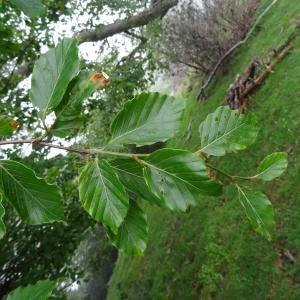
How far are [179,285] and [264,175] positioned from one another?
207 inches

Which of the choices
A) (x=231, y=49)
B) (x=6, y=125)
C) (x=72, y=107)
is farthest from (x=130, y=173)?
(x=231, y=49)

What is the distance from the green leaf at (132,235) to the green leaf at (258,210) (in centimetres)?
29

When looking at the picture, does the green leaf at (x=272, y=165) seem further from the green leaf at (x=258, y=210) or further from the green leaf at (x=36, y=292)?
the green leaf at (x=36, y=292)

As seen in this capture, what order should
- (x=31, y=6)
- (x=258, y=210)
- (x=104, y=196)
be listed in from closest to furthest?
(x=104, y=196), (x=258, y=210), (x=31, y=6)

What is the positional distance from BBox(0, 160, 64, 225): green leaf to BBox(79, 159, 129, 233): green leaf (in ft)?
0.32

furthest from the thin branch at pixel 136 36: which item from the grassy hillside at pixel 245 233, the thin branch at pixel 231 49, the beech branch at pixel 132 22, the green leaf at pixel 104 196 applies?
the green leaf at pixel 104 196

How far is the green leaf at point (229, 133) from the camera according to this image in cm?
118

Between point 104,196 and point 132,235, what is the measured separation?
0.17 meters

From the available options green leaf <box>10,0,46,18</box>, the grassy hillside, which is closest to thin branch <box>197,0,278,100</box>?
the grassy hillside

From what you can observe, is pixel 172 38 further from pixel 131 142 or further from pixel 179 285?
A: pixel 131 142

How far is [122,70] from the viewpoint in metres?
6.26

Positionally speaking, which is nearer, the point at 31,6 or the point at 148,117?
the point at 148,117

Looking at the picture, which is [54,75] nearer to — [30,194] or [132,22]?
[30,194]

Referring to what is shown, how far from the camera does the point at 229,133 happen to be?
1.19 m
